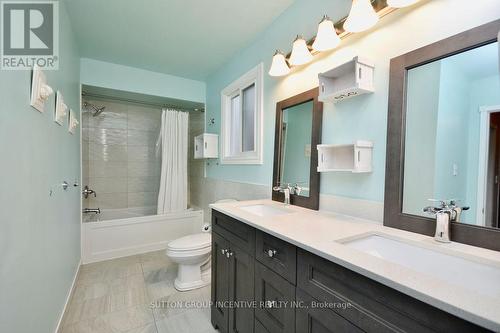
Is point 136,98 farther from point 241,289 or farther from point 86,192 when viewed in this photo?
point 241,289

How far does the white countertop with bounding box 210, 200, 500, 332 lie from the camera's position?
47 cm

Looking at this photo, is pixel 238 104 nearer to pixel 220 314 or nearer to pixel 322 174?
pixel 322 174

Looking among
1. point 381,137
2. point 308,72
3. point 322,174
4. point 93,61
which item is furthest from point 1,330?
point 93,61

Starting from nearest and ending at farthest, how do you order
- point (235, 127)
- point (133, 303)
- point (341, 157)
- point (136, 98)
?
point (341, 157), point (133, 303), point (235, 127), point (136, 98)

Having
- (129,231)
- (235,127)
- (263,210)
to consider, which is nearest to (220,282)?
(263,210)

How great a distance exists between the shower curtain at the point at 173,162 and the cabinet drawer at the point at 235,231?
186cm

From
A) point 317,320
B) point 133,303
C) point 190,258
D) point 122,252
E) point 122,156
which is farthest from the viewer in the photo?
point 122,156

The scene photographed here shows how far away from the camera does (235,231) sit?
1339 millimetres

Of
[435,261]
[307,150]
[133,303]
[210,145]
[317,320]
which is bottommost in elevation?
[133,303]

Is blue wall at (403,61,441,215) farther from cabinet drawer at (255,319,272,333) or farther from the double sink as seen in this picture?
cabinet drawer at (255,319,272,333)

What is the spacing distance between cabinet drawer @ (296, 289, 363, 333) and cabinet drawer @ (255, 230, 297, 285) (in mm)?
88

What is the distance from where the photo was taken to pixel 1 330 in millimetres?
783

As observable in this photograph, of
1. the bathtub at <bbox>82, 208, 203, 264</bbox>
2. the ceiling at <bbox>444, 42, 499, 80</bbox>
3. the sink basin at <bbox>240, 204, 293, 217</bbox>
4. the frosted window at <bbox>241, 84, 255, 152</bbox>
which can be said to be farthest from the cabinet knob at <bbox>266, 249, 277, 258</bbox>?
the bathtub at <bbox>82, 208, 203, 264</bbox>

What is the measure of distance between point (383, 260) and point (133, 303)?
2021 mm
